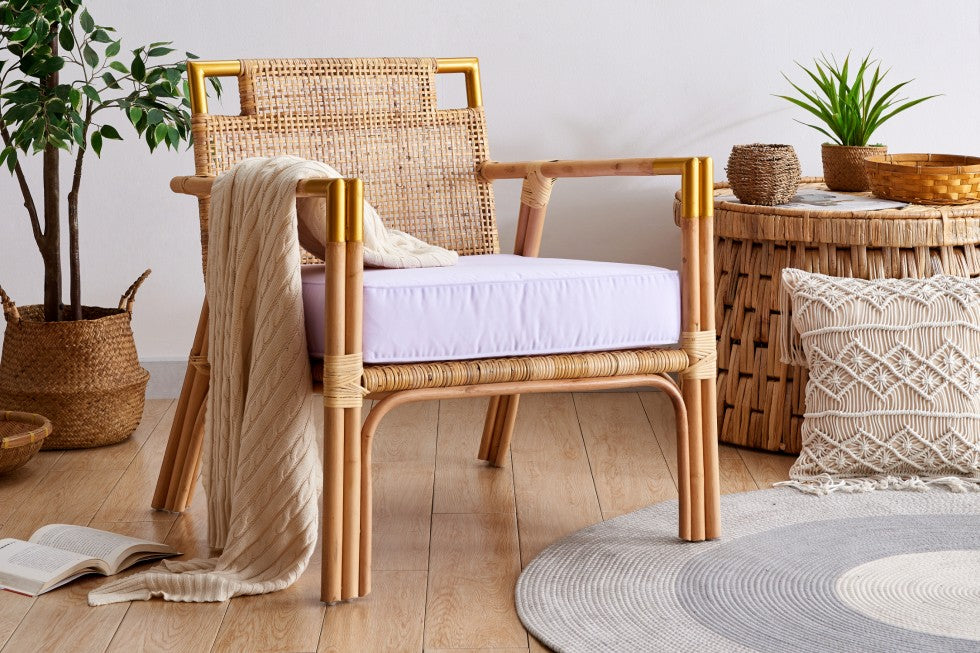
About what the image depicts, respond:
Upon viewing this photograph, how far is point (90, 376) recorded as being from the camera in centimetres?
→ 220

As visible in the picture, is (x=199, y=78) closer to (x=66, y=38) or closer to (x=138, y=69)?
(x=138, y=69)

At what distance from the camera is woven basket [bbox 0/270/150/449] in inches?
85.8

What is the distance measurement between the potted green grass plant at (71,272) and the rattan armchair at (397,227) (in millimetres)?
292

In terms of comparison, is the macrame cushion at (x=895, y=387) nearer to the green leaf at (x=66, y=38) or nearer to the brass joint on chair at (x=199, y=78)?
the brass joint on chair at (x=199, y=78)

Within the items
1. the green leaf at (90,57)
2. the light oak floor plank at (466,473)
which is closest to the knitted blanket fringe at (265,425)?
the light oak floor plank at (466,473)

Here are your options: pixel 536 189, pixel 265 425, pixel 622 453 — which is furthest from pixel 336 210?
pixel 622 453

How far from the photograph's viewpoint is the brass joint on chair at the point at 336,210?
1.37 m

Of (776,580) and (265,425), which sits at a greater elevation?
(265,425)

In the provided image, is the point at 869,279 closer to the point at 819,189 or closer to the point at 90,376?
the point at 819,189

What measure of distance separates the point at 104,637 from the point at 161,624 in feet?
0.22

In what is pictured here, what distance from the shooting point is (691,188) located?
5.16ft

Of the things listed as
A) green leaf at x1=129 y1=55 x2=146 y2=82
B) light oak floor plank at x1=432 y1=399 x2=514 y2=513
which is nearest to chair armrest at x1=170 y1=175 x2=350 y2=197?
green leaf at x1=129 y1=55 x2=146 y2=82

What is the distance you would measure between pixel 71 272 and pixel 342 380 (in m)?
1.03

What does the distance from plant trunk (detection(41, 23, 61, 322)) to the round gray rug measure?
113 centimetres
